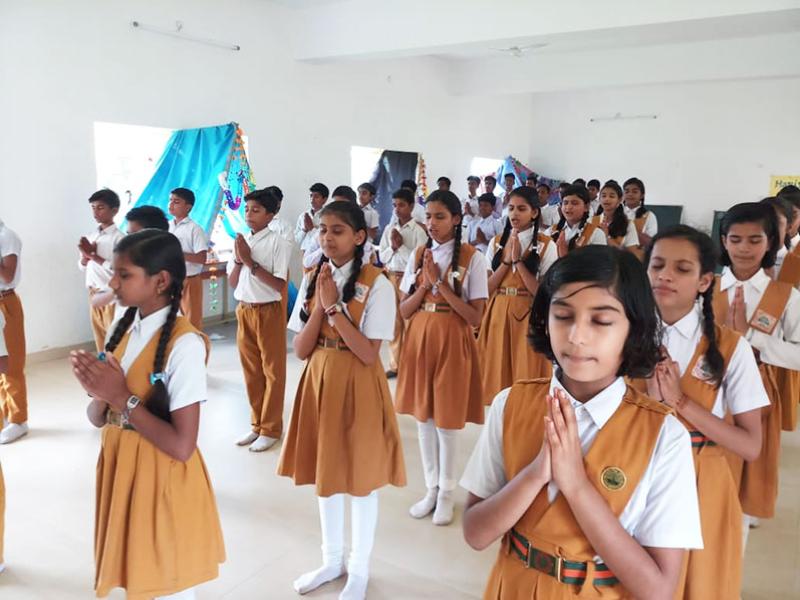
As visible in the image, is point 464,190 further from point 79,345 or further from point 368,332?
point 368,332

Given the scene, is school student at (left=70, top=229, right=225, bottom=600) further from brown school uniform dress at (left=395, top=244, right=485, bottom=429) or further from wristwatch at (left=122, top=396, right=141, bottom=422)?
brown school uniform dress at (left=395, top=244, right=485, bottom=429)

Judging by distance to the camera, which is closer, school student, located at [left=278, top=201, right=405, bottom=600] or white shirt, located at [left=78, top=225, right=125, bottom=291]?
school student, located at [left=278, top=201, right=405, bottom=600]

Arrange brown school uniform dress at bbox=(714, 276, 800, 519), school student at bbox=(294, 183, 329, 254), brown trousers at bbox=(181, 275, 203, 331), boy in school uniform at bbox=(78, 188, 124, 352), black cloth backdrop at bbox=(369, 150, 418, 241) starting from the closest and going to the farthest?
brown school uniform dress at bbox=(714, 276, 800, 519) → boy in school uniform at bbox=(78, 188, 124, 352) → brown trousers at bbox=(181, 275, 203, 331) → school student at bbox=(294, 183, 329, 254) → black cloth backdrop at bbox=(369, 150, 418, 241)

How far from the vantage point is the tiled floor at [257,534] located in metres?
2.35

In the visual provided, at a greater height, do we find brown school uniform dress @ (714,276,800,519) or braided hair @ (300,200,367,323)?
braided hair @ (300,200,367,323)

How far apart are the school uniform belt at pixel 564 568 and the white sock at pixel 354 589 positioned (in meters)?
1.36

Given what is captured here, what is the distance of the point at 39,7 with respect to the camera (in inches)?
187

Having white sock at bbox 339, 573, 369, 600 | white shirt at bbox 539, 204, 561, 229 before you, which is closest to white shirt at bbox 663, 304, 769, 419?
white sock at bbox 339, 573, 369, 600

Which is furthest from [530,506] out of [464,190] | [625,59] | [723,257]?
[464,190]

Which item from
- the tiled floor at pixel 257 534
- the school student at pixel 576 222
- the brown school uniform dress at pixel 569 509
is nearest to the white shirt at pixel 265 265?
the tiled floor at pixel 257 534

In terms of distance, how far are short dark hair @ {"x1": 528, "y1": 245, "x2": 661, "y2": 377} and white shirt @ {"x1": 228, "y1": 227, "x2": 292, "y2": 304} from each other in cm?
270

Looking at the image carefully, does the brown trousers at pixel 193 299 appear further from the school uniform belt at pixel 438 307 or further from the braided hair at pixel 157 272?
the braided hair at pixel 157 272

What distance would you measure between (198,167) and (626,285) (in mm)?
5526

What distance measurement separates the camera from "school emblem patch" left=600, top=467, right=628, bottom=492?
99cm
